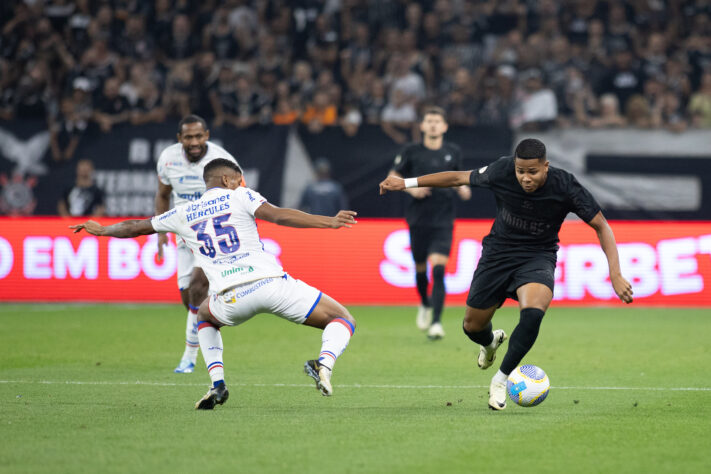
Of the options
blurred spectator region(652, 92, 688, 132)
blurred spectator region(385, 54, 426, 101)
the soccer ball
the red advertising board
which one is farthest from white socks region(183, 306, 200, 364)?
blurred spectator region(652, 92, 688, 132)

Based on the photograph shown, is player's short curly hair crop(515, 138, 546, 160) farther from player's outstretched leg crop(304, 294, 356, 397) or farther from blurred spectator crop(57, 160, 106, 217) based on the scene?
blurred spectator crop(57, 160, 106, 217)

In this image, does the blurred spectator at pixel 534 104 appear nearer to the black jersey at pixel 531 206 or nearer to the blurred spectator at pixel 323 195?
the blurred spectator at pixel 323 195

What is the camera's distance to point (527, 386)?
766cm

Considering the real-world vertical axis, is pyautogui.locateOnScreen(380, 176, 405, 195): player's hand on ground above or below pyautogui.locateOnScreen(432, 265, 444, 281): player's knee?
above

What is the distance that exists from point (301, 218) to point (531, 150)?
1.70 meters

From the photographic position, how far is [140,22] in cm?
2103

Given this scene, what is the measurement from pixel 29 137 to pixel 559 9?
10.4 m

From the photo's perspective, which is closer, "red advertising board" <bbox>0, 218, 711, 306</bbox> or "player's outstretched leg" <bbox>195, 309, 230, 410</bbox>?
"player's outstretched leg" <bbox>195, 309, 230, 410</bbox>

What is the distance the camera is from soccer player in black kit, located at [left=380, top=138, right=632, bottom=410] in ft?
24.8

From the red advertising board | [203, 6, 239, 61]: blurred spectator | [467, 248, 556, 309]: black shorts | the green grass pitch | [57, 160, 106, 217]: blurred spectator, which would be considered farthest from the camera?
[203, 6, 239, 61]: blurred spectator

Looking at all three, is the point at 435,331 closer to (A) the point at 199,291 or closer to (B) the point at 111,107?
(A) the point at 199,291

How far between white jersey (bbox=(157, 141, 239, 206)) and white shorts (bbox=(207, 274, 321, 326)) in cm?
→ 249

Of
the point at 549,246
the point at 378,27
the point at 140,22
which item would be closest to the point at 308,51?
the point at 378,27

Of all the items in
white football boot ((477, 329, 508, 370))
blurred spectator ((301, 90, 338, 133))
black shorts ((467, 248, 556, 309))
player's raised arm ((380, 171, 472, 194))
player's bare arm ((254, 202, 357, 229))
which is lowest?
white football boot ((477, 329, 508, 370))
